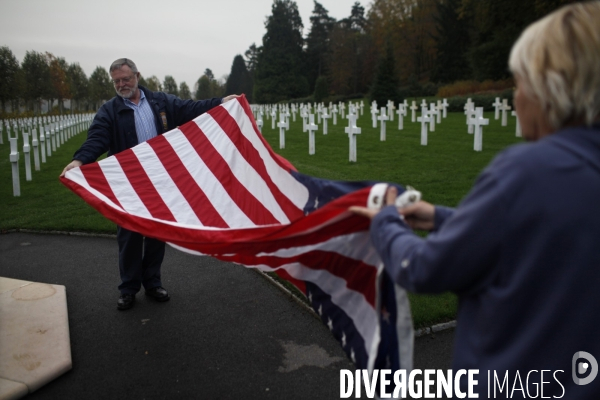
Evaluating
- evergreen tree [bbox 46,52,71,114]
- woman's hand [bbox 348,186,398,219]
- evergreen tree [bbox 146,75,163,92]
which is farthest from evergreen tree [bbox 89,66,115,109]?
woman's hand [bbox 348,186,398,219]

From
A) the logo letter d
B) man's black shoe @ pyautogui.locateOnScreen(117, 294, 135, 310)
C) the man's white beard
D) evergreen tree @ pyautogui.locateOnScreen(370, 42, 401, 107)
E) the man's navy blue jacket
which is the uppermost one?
evergreen tree @ pyautogui.locateOnScreen(370, 42, 401, 107)

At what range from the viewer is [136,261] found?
195 inches

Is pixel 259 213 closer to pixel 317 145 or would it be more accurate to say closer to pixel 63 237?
pixel 63 237

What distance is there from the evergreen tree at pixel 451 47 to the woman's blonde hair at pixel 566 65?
5958cm

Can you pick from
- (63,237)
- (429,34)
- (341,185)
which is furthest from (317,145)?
(429,34)

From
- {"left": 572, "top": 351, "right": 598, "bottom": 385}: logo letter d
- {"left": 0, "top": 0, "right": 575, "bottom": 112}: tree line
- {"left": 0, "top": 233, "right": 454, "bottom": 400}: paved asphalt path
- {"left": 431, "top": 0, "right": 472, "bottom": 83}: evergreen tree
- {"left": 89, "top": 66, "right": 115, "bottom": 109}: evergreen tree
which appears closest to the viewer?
{"left": 572, "top": 351, "right": 598, "bottom": 385}: logo letter d

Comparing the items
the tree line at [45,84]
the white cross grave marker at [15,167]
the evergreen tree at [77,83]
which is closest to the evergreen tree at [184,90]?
the tree line at [45,84]

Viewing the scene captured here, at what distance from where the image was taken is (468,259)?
4.40ft

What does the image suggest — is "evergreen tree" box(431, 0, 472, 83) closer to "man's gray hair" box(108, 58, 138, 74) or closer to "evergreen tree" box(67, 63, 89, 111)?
"evergreen tree" box(67, 63, 89, 111)

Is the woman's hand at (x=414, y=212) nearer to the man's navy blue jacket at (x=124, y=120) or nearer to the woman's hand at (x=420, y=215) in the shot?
the woman's hand at (x=420, y=215)

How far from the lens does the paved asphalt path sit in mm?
3588

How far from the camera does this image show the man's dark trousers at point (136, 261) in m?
4.85

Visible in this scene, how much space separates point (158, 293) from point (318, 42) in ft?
284

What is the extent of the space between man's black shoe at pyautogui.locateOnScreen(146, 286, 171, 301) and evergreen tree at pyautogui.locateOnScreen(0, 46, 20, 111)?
3607 cm
